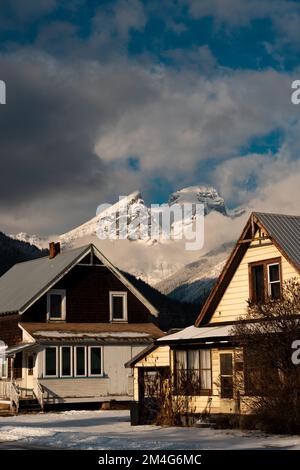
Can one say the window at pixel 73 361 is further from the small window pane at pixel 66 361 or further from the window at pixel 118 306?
the window at pixel 118 306

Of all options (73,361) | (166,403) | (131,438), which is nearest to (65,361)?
(73,361)

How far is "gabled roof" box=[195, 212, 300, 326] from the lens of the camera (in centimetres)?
2981

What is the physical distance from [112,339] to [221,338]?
17.5 meters

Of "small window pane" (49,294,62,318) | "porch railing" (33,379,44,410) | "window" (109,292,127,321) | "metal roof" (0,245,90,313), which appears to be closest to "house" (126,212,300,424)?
"porch railing" (33,379,44,410)

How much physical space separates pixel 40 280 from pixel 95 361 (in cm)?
668

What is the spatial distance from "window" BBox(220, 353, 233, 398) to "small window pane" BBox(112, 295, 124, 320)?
65.0 feet

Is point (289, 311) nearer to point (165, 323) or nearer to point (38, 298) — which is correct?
point (38, 298)

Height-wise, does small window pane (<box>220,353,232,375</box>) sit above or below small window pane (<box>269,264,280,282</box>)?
below

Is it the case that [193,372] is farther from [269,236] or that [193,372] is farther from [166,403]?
[269,236]

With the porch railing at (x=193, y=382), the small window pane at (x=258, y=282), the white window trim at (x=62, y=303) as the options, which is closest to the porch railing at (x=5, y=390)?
the white window trim at (x=62, y=303)

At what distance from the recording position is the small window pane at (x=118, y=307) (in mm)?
49688

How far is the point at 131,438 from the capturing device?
24516mm

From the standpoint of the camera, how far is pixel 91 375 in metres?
45.3

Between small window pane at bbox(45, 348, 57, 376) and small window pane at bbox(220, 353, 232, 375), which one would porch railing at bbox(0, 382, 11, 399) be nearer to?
small window pane at bbox(45, 348, 57, 376)
